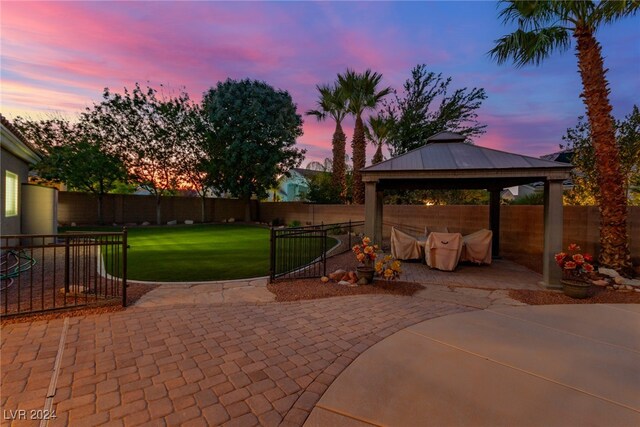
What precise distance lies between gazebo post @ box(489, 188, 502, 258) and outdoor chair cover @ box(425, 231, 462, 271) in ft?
10.9

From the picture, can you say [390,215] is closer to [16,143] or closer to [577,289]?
[577,289]

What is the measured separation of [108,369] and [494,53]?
33.0 ft

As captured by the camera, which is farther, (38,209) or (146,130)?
(146,130)

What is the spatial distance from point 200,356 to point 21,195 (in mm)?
10919

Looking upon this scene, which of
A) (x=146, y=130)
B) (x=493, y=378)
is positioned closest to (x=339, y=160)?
(x=146, y=130)

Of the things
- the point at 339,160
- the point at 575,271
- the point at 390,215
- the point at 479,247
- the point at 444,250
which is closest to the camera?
the point at 575,271

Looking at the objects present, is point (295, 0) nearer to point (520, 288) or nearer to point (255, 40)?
point (255, 40)

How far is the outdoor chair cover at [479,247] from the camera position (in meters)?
7.79

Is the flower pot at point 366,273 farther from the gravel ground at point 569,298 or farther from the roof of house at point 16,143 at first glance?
the roof of house at point 16,143

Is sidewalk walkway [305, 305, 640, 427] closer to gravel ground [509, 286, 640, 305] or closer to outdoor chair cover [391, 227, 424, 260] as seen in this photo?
gravel ground [509, 286, 640, 305]

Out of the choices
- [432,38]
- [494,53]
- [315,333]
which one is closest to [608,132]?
[494,53]

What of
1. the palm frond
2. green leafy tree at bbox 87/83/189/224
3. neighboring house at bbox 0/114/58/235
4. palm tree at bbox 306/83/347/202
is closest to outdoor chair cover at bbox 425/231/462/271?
the palm frond

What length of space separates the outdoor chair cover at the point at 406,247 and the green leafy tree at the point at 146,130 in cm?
1842

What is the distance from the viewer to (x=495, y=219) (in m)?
9.99
